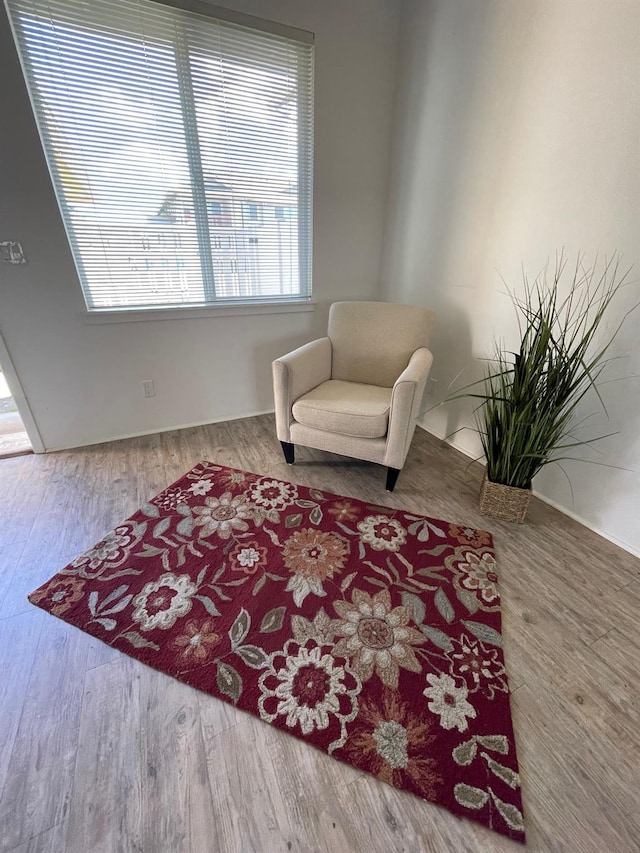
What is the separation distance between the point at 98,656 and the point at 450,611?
46.7 inches

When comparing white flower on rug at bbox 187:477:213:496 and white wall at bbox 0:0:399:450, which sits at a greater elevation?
white wall at bbox 0:0:399:450

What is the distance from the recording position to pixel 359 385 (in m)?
2.23

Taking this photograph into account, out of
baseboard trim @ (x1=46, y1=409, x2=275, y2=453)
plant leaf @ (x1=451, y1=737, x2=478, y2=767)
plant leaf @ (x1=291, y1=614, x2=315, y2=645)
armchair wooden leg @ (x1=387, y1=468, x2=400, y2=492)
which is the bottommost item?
baseboard trim @ (x1=46, y1=409, x2=275, y2=453)

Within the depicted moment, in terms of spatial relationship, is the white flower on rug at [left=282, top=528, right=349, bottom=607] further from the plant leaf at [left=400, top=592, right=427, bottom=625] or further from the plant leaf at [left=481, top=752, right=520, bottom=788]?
the plant leaf at [left=481, top=752, right=520, bottom=788]

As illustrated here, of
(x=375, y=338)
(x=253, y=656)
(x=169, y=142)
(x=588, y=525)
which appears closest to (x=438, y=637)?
(x=253, y=656)

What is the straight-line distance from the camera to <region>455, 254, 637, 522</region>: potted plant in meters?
1.46

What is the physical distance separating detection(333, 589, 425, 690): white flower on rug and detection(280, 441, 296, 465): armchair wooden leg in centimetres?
96

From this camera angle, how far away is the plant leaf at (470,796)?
843 millimetres

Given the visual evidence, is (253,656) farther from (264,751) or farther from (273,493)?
(273,493)

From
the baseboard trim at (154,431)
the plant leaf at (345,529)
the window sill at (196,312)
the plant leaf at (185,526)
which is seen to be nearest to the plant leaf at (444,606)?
the plant leaf at (345,529)

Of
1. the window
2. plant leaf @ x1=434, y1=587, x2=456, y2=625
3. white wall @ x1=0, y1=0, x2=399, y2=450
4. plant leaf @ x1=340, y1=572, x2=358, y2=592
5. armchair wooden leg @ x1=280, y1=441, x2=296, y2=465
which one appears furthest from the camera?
armchair wooden leg @ x1=280, y1=441, x2=296, y2=465

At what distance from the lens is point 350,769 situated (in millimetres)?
909

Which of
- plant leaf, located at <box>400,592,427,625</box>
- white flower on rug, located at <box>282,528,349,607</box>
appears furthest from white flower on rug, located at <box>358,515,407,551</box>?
plant leaf, located at <box>400,592,427,625</box>

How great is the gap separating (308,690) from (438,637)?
1.51ft
